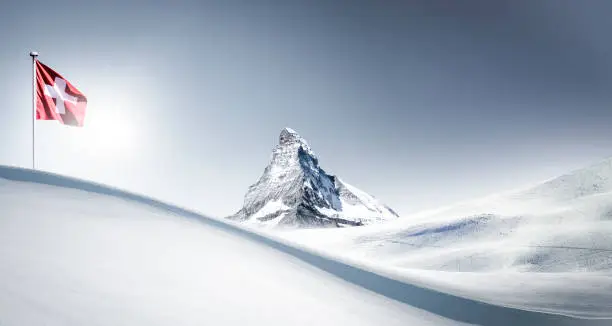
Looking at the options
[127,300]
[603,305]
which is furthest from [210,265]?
[603,305]

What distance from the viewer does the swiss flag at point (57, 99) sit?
551 inches

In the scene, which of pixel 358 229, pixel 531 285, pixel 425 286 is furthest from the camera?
pixel 358 229

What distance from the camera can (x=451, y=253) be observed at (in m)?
22.8

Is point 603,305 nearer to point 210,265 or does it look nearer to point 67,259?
point 210,265

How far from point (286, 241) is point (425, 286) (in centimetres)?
355

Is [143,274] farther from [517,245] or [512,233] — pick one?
[512,233]

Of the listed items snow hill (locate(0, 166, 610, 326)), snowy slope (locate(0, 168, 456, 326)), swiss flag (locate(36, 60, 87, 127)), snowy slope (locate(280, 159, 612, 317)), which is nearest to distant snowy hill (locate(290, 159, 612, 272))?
snowy slope (locate(280, 159, 612, 317))

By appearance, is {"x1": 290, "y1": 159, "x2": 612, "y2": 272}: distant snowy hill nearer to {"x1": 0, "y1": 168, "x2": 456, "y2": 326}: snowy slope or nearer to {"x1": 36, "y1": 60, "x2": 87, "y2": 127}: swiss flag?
{"x1": 0, "y1": 168, "x2": 456, "y2": 326}: snowy slope

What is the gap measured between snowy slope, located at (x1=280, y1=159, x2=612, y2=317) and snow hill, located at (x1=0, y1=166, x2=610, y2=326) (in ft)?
7.19

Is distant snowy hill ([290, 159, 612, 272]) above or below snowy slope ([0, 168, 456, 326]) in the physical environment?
below

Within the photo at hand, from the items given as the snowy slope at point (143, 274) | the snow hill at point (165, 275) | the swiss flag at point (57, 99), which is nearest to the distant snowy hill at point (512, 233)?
the snow hill at point (165, 275)

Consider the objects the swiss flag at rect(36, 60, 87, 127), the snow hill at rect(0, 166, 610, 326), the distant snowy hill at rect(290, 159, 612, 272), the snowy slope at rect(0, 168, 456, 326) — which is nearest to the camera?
the snowy slope at rect(0, 168, 456, 326)

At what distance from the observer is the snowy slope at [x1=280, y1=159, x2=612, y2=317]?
1200 cm

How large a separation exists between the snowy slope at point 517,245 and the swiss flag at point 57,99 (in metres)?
9.16
